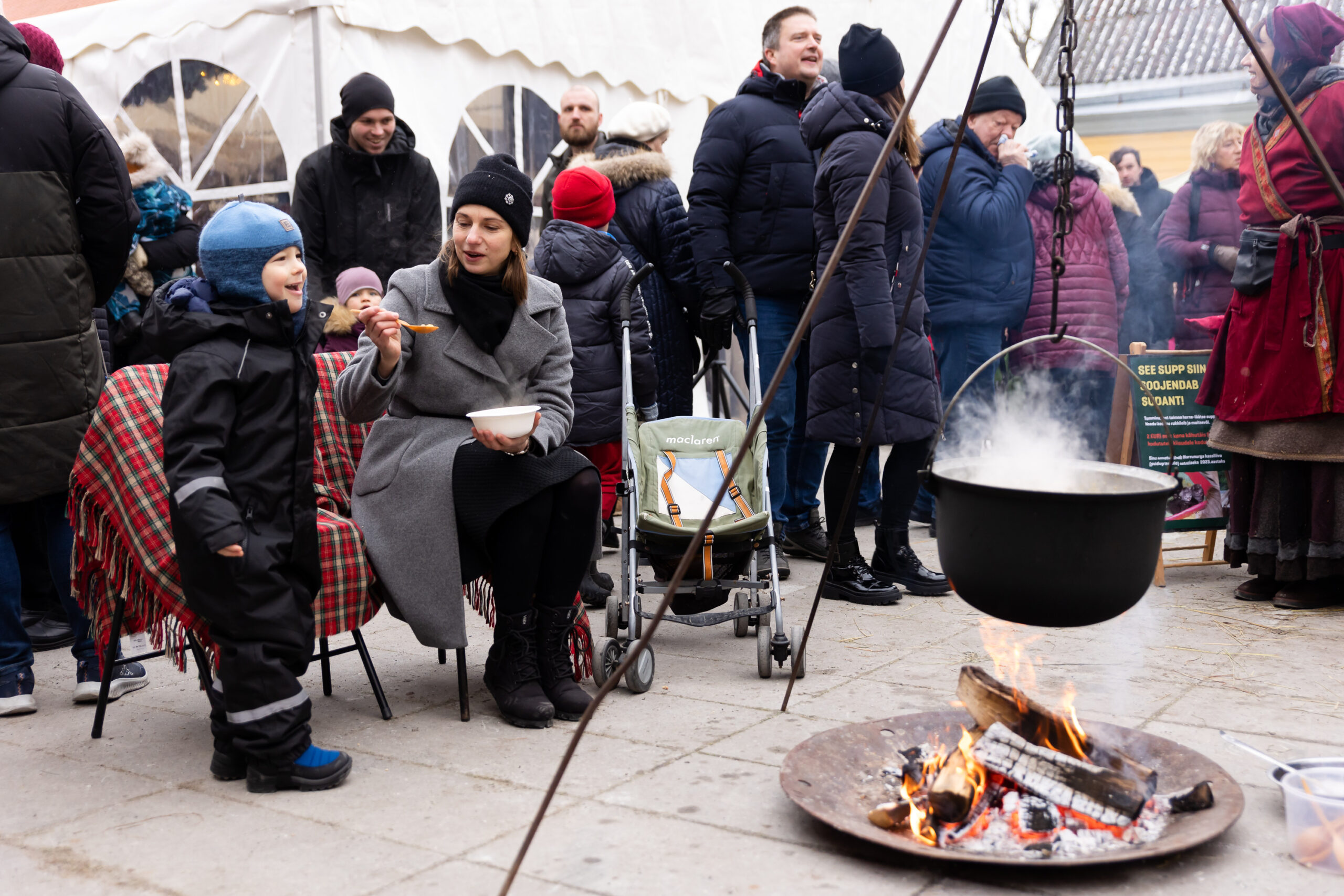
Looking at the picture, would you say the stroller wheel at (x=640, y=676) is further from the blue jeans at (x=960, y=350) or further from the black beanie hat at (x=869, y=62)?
the blue jeans at (x=960, y=350)

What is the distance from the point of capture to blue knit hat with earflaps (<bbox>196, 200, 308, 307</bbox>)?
3119 millimetres

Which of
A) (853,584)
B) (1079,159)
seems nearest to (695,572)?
(853,584)

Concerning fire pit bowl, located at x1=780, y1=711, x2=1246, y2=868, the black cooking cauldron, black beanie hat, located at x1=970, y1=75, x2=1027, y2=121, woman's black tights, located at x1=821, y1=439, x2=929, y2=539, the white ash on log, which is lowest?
fire pit bowl, located at x1=780, y1=711, x2=1246, y2=868

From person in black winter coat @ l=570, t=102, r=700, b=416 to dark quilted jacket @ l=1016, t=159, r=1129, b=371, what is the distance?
6.95ft

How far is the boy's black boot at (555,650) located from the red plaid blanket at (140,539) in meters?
0.52

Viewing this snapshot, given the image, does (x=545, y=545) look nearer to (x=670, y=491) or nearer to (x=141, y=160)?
(x=670, y=491)

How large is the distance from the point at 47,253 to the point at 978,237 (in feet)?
14.3

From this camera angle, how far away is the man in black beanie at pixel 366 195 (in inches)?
211

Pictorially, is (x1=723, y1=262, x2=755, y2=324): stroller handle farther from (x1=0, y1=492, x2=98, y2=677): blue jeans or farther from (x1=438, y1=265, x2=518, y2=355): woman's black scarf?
(x1=0, y1=492, x2=98, y2=677): blue jeans

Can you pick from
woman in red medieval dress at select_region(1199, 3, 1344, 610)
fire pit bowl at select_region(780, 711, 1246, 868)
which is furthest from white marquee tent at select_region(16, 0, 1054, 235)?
fire pit bowl at select_region(780, 711, 1246, 868)

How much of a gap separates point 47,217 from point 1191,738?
3.82m

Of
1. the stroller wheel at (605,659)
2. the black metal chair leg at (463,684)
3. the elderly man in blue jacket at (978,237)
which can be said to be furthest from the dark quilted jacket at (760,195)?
the black metal chair leg at (463,684)

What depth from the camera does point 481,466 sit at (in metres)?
3.59

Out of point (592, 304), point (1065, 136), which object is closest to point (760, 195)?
point (592, 304)
